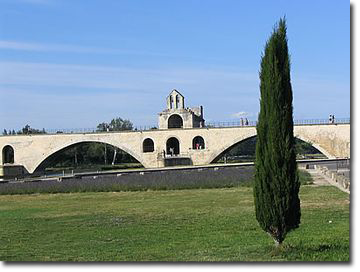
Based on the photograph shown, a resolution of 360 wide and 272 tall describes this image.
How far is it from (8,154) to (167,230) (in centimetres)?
7409

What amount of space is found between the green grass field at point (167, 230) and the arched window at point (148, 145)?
5087 centimetres

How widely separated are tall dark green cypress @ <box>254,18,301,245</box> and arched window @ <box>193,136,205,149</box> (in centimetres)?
6173

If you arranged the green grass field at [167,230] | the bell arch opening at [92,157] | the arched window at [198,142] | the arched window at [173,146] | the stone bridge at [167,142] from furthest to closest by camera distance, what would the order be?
1. the bell arch opening at [92,157]
2. the arched window at [173,146]
3. the arched window at [198,142]
4. the stone bridge at [167,142]
5. the green grass field at [167,230]

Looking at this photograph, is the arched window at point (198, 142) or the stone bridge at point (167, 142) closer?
the stone bridge at point (167, 142)

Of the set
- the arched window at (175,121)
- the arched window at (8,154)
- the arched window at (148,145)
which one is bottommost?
the arched window at (8,154)

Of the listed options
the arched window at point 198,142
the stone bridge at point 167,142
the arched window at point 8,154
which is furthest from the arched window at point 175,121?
the arched window at point 8,154

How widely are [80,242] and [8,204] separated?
516 inches

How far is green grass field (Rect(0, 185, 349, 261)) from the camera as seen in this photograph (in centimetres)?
950

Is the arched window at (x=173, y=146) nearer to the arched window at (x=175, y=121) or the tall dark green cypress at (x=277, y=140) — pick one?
the arched window at (x=175, y=121)

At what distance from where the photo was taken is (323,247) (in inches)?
373

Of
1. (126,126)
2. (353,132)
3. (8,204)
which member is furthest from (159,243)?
(126,126)

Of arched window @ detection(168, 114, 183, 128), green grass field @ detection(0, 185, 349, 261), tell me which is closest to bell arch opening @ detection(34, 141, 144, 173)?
arched window @ detection(168, 114, 183, 128)

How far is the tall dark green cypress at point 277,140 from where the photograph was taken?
29.1 feet

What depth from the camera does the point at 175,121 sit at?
7781cm
